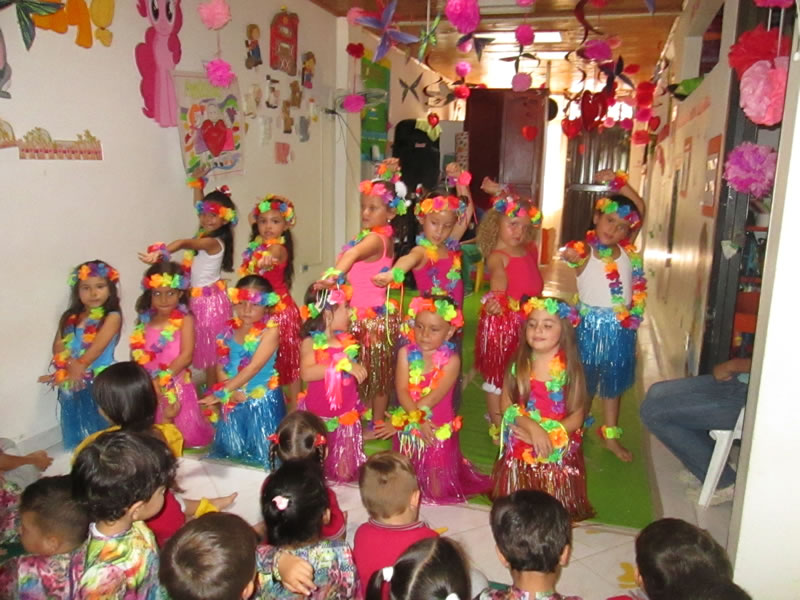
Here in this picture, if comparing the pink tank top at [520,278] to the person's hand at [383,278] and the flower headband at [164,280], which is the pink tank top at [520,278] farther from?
the flower headband at [164,280]

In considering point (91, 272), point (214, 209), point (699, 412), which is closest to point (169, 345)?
point (91, 272)

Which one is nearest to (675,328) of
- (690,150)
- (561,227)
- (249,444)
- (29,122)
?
(690,150)

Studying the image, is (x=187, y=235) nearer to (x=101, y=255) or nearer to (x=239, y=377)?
(x=101, y=255)

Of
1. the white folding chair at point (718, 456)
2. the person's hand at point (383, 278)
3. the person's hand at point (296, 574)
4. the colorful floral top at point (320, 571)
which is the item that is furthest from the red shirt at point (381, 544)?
the white folding chair at point (718, 456)

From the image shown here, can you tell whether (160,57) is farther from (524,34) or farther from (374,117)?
(374,117)

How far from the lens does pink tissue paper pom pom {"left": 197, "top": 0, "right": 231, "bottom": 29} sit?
4023 mm

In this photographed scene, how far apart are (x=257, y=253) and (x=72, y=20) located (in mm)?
1382

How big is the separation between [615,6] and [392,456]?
4.87 meters

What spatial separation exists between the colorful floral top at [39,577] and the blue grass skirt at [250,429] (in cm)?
148

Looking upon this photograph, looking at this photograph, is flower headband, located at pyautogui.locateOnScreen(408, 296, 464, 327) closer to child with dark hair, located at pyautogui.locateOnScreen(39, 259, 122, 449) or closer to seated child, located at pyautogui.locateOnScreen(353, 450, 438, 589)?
seated child, located at pyautogui.locateOnScreen(353, 450, 438, 589)

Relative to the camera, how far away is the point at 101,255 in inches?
138

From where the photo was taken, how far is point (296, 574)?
1.50 metres

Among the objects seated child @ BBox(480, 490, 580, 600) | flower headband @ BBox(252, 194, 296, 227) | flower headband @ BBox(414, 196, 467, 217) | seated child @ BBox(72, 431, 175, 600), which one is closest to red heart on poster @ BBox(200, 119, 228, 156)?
flower headband @ BBox(252, 194, 296, 227)

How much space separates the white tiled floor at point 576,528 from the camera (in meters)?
2.27
